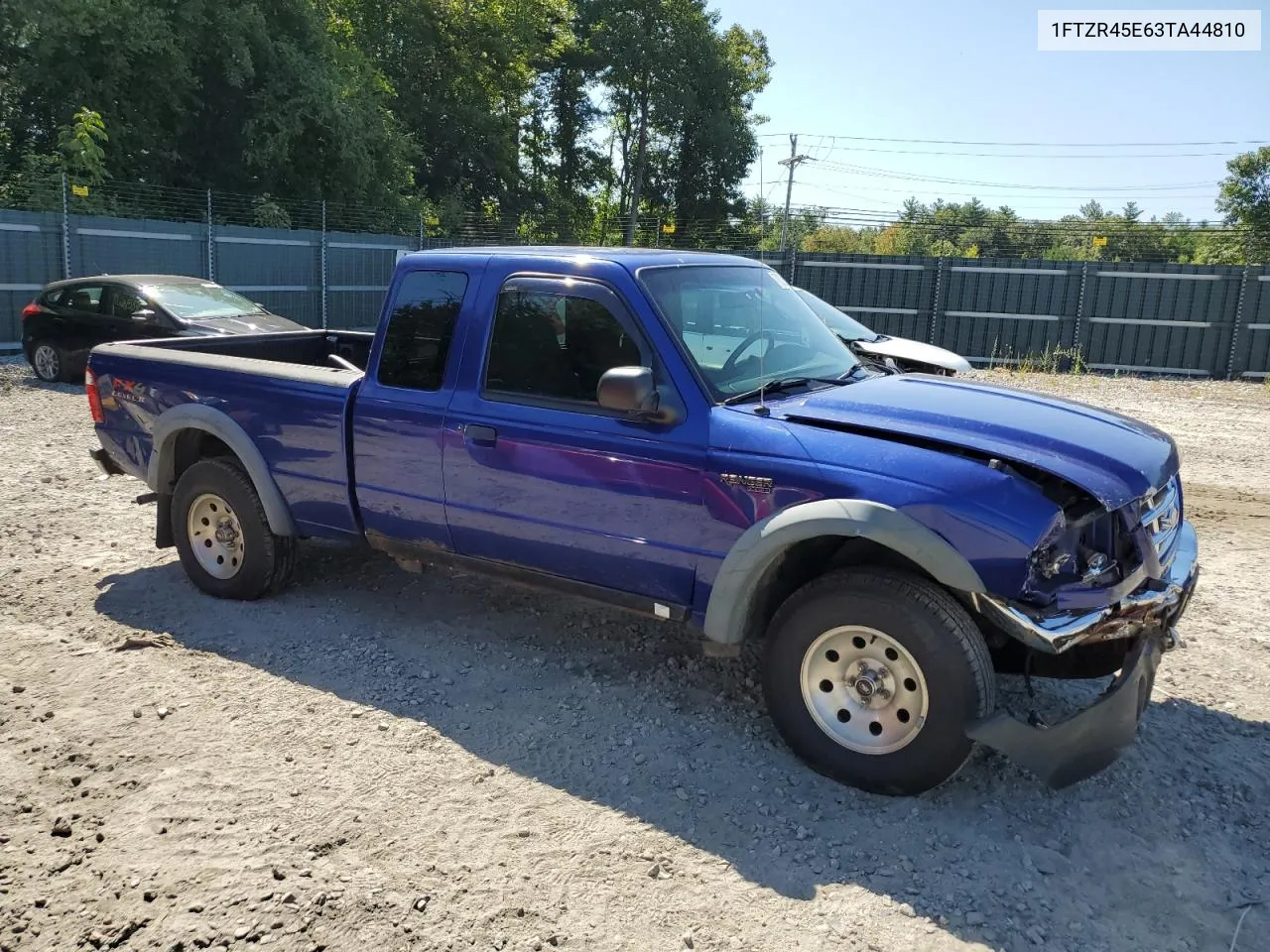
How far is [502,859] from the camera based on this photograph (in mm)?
3244

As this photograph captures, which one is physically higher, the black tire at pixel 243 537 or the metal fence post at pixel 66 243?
the metal fence post at pixel 66 243

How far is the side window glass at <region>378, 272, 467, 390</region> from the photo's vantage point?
457 cm

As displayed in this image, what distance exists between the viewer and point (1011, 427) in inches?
145

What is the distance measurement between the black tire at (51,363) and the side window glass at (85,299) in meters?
0.65

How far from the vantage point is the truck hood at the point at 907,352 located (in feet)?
31.2

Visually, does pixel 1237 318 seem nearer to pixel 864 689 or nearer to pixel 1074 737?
pixel 1074 737

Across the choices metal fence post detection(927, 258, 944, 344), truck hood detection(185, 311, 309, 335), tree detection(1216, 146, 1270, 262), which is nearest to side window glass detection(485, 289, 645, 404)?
truck hood detection(185, 311, 309, 335)

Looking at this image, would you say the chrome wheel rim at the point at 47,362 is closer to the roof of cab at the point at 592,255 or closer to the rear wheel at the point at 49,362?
the rear wheel at the point at 49,362

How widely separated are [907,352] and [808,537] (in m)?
7.05

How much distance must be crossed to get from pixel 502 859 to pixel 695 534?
55.3 inches

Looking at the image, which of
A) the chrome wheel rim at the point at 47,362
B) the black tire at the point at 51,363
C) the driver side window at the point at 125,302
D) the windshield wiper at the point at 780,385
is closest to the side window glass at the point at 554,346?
the windshield wiper at the point at 780,385

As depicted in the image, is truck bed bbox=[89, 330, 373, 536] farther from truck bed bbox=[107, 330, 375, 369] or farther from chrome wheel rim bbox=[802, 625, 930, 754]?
chrome wheel rim bbox=[802, 625, 930, 754]

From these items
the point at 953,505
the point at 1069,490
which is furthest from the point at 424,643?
the point at 1069,490

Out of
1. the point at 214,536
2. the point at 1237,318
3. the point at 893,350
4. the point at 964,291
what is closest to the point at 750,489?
the point at 214,536
